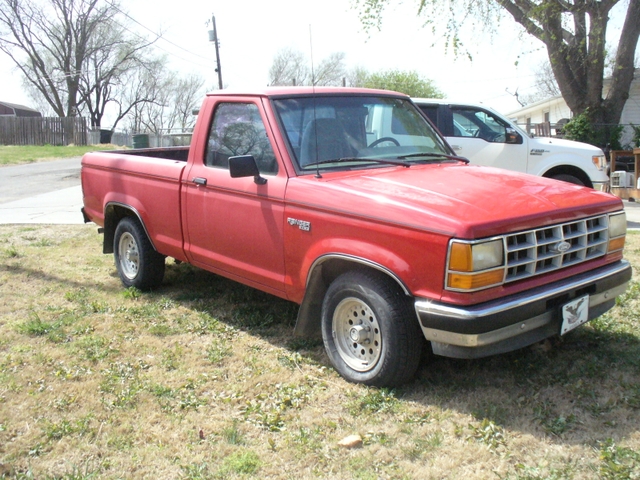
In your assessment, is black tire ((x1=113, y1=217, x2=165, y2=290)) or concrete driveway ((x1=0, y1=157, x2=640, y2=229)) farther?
concrete driveway ((x1=0, y1=157, x2=640, y2=229))

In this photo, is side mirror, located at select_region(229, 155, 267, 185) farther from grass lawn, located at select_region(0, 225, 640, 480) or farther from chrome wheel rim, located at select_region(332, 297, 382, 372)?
grass lawn, located at select_region(0, 225, 640, 480)

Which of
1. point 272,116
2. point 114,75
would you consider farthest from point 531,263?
point 114,75

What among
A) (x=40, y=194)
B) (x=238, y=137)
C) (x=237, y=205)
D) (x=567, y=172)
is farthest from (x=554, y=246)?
(x=40, y=194)

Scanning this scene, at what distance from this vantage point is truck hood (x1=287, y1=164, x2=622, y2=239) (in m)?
→ 3.54

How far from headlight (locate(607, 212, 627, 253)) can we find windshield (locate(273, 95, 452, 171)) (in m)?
1.34

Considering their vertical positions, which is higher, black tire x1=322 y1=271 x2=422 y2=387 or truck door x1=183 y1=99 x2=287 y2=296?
truck door x1=183 y1=99 x2=287 y2=296

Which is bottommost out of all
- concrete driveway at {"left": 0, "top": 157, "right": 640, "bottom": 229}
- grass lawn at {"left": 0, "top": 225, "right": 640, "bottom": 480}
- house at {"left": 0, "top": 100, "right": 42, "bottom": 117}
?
grass lawn at {"left": 0, "top": 225, "right": 640, "bottom": 480}

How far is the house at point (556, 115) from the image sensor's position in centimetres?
2421

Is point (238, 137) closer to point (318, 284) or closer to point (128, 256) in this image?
point (318, 284)

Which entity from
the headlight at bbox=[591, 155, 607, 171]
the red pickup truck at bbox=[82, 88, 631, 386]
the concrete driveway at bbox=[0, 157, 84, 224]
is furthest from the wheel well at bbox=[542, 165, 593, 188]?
the concrete driveway at bbox=[0, 157, 84, 224]

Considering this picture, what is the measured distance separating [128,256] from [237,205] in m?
2.15

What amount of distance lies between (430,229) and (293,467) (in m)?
1.42

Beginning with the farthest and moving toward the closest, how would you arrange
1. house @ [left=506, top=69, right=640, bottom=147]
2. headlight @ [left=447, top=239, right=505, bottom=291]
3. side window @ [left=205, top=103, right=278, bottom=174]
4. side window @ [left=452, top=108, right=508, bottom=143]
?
house @ [left=506, top=69, right=640, bottom=147] → side window @ [left=452, top=108, right=508, bottom=143] → side window @ [left=205, top=103, right=278, bottom=174] → headlight @ [left=447, top=239, right=505, bottom=291]

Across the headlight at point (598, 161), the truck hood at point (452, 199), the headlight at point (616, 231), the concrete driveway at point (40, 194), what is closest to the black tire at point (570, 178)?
the headlight at point (598, 161)
